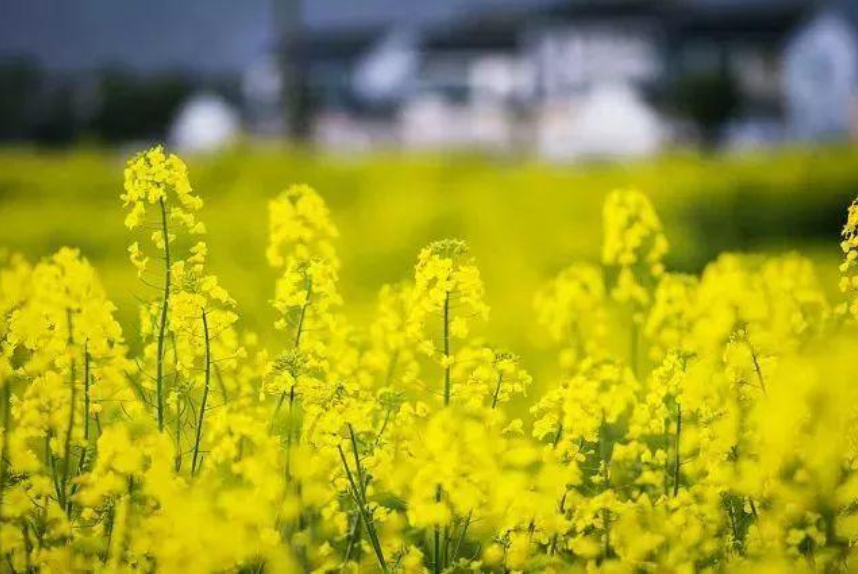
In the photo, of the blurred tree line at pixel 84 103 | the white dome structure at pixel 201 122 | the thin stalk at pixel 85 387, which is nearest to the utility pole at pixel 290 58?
the thin stalk at pixel 85 387

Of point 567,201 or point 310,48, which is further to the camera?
point 310,48

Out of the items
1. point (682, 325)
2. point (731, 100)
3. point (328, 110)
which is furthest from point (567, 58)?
point (682, 325)

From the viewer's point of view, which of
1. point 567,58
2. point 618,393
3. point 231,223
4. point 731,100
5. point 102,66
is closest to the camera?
point 618,393

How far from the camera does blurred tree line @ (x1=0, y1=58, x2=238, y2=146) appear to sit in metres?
62.6

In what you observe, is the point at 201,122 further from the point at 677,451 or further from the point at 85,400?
the point at 677,451

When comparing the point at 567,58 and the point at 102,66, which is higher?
the point at 102,66

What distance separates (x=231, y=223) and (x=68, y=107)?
199 ft

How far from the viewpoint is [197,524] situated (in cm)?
235

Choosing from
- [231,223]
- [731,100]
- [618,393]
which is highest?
[731,100]

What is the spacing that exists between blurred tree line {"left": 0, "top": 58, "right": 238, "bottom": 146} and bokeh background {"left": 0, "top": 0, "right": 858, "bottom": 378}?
15 centimetres

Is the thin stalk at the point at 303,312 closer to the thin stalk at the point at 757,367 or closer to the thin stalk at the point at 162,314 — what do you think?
the thin stalk at the point at 162,314

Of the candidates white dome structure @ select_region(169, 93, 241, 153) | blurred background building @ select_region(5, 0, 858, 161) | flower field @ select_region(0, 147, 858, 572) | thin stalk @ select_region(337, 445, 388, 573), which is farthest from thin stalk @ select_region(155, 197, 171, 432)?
white dome structure @ select_region(169, 93, 241, 153)

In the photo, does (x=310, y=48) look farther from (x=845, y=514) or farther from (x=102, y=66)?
(x=845, y=514)

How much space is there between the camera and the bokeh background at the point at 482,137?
9844 mm
